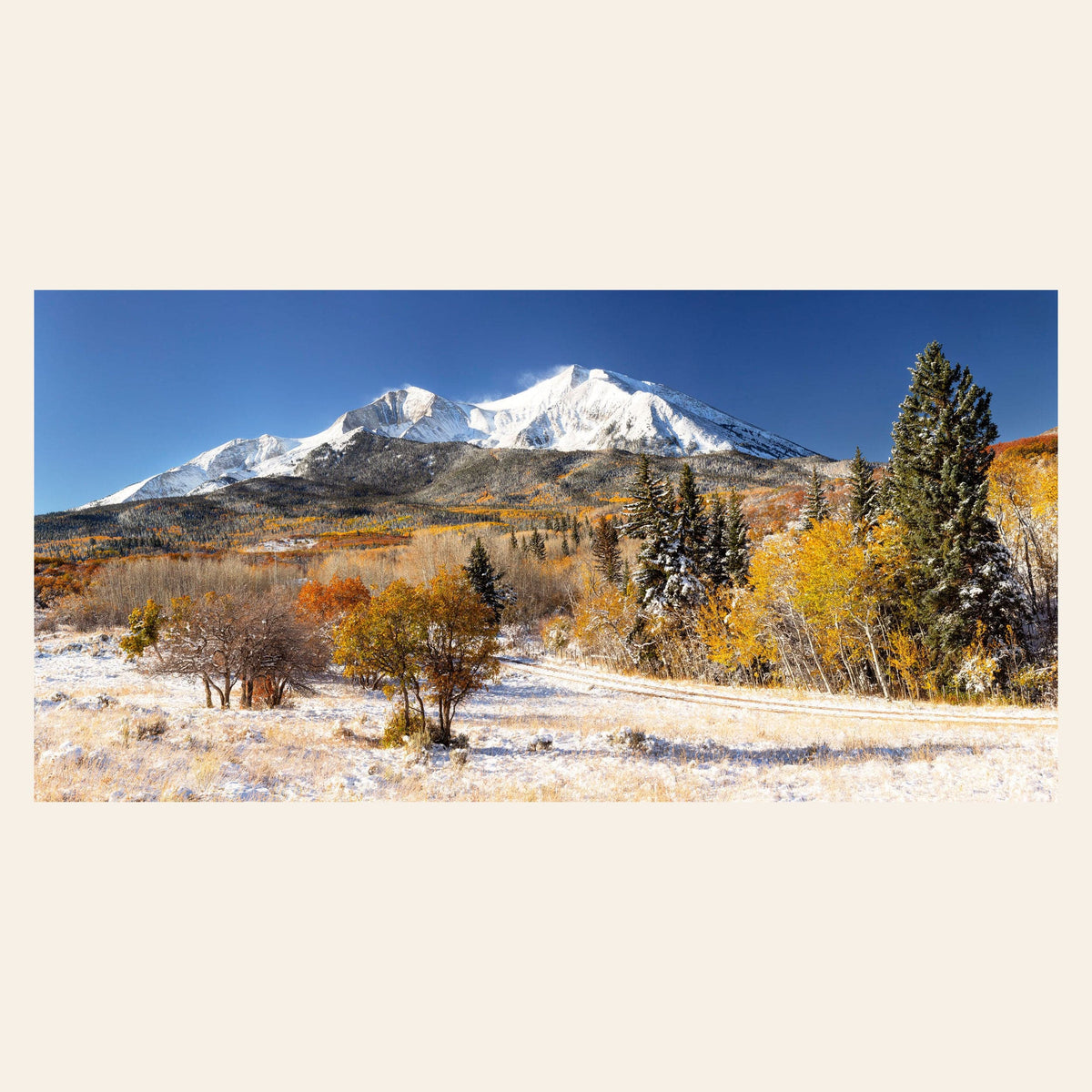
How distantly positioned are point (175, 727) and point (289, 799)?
378 cm

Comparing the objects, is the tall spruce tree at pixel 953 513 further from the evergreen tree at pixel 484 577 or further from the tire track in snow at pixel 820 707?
the evergreen tree at pixel 484 577

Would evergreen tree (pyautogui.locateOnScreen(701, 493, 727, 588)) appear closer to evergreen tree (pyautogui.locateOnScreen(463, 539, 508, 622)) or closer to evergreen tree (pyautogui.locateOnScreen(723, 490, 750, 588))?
evergreen tree (pyautogui.locateOnScreen(723, 490, 750, 588))

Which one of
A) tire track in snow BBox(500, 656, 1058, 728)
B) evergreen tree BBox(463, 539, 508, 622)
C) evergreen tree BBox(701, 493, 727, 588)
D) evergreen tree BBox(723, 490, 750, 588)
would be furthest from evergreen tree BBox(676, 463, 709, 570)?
evergreen tree BBox(463, 539, 508, 622)

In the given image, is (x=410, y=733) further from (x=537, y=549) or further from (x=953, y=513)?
(x=537, y=549)

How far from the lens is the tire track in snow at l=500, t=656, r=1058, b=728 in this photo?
9.90 meters

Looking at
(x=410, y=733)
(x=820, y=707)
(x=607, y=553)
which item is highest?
(x=607, y=553)

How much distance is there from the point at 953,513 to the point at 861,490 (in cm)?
1057

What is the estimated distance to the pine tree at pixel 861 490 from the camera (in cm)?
2123

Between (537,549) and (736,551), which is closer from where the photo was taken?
(736,551)

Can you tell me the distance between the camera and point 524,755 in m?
7.75

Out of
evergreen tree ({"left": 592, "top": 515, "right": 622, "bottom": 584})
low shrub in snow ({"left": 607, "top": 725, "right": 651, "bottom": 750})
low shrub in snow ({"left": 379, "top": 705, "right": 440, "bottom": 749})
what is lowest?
low shrub in snow ({"left": 607, "top": 725, "right": 651, "bottom": 750})

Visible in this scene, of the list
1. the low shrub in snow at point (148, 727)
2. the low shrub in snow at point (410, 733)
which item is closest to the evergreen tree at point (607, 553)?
the low shrub in snow at point (410, 733)

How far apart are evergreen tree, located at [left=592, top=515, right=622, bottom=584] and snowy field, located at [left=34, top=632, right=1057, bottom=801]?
22620 millimetres

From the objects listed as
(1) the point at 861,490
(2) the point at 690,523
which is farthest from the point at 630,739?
(1) the point at 861,490
